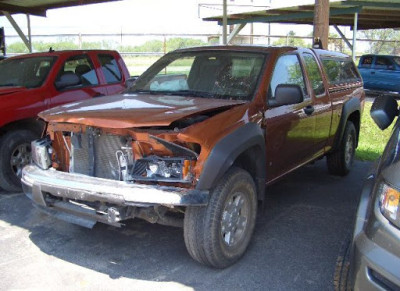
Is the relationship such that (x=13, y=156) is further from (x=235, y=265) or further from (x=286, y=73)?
(x=286, y=73)

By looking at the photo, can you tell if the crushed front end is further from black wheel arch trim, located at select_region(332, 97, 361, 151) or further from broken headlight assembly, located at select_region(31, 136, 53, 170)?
black wheel arch trim, located at select_region(332, 97, 361, 151)

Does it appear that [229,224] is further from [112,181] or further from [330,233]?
[330,233]

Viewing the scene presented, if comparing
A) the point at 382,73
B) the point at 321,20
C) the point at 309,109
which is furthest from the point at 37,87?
the point at 382,73

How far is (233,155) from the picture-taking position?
3.66m

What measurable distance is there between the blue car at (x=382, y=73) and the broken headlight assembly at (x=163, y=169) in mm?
15993

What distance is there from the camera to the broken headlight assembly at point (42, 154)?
4145 millimetres

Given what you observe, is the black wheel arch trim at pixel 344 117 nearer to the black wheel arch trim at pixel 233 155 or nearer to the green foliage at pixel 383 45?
the black wheel arch trim at pixel 233 155

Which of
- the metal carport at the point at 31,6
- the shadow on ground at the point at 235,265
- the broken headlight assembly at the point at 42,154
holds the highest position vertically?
the metal carport at the point at 31,6

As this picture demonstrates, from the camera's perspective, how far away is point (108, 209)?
11.7 ft

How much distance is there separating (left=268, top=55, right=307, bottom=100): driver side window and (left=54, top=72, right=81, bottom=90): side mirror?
332cm

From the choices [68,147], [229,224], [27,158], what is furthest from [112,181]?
[27,158]

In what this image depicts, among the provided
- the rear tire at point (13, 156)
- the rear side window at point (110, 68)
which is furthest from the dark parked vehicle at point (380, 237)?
the rear side window at point (110, 68)

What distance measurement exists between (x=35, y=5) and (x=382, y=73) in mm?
13130

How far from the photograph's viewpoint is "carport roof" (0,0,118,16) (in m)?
13.0
